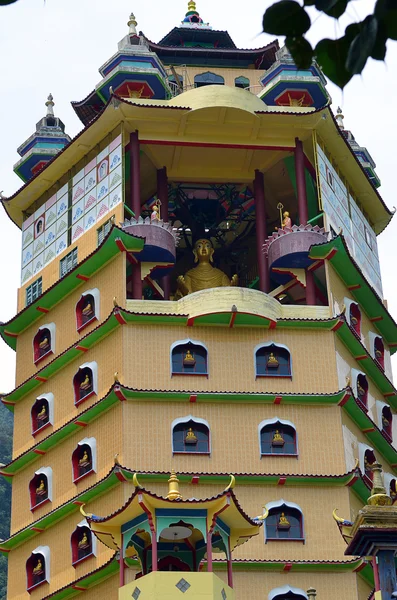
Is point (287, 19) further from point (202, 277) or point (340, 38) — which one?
point (202, 277)

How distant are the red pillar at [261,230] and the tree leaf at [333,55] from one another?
25924 mm

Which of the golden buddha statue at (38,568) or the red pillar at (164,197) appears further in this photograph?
the red pillar at (164,197)

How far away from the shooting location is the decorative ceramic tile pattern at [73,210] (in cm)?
2983

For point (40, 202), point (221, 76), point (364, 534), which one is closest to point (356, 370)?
point (40, 202)

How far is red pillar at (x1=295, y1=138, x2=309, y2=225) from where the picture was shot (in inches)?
1180

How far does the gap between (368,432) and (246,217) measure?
28.2 ft

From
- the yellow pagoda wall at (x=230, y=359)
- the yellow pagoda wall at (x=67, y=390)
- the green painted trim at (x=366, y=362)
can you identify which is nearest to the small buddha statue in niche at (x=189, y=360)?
the yellow pagoda wall at (x=230, y=359)

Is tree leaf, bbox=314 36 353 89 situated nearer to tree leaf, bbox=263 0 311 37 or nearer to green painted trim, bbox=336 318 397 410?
tree leaf, bbox=263 0 311 37

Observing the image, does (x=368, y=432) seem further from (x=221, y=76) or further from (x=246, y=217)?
(x=221, y=76)

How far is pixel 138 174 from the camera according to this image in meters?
29.8

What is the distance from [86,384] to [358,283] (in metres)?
7.38

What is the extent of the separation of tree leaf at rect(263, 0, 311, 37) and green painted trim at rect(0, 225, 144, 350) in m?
24.2

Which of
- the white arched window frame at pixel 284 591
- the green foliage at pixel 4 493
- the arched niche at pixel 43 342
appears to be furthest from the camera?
the green foliage at pixel 4 493

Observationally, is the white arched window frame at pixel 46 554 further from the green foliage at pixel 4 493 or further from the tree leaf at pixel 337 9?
the tree leaf at pixel 337 9
